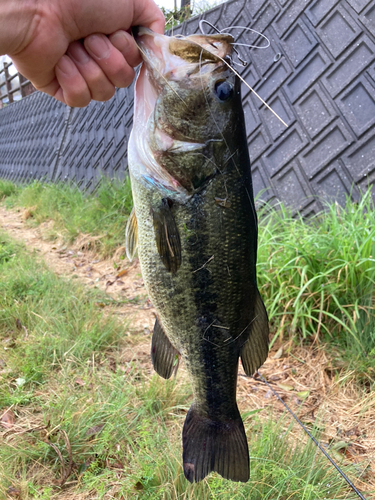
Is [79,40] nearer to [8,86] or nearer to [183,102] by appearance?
[183,102]

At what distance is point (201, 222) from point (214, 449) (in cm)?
78

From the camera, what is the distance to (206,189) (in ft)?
3.92

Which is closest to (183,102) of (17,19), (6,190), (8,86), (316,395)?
(17,19)

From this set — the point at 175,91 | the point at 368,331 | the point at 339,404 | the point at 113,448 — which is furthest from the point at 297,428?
the point at 175,91

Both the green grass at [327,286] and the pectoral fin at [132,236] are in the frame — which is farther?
the green grass at [327,286]

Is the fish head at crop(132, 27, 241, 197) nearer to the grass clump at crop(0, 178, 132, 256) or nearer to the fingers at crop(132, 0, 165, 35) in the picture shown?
the fingers at crop(132, 0, 165, 35)

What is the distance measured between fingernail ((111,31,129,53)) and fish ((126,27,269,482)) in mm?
80

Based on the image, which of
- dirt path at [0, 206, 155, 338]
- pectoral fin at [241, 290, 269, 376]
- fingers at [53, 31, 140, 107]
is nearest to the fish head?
fingers at [53, 31, 140, 107]

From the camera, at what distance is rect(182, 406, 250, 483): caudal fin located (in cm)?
123

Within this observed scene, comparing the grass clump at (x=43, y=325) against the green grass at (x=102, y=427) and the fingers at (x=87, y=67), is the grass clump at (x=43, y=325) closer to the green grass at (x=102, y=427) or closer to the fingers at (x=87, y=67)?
the green grass at (x=102, y=427)

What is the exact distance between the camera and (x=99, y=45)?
128cm

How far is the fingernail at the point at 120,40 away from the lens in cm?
128

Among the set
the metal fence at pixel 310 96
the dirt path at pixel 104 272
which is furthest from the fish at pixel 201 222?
the metal fence at pixel 310 96

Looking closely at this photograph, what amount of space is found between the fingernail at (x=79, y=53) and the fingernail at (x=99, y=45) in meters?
0.05
